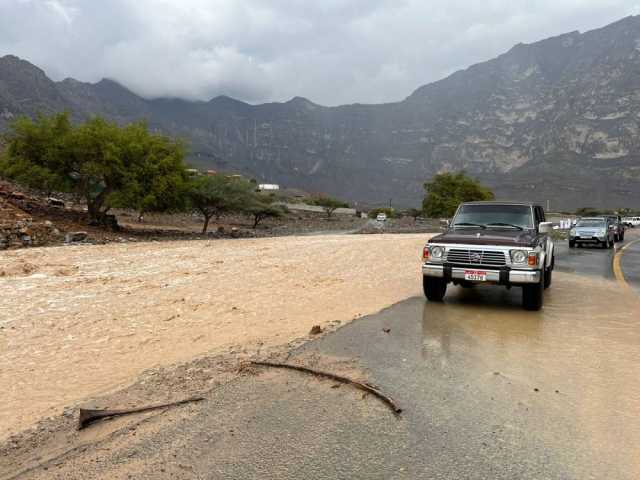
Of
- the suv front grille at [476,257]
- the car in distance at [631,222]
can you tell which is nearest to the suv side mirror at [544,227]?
the suv front grille at [476,257]

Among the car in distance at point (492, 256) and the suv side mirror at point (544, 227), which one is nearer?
the car in distance at point (492, 256)

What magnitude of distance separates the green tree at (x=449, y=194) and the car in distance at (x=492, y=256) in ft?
190

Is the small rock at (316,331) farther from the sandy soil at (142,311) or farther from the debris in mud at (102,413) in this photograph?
the debris in mud at (102,413)

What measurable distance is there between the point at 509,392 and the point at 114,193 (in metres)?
28.9

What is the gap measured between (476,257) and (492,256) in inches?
10.0

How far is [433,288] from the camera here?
28.1ft

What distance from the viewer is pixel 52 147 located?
91.8 ft

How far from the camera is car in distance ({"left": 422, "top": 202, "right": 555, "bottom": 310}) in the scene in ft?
24.5

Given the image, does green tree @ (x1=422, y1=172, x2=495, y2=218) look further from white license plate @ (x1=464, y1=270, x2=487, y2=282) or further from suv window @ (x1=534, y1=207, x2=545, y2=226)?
white license plate @ (x1=464, y1=270, x2=487, y2=282)

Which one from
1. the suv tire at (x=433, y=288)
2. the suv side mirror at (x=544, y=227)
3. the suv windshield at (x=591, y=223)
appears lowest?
the suv tire at (x=433, y=288)

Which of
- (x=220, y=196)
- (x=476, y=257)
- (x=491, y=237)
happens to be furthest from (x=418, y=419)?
(x=220, y=196)

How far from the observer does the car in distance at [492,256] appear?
748cm

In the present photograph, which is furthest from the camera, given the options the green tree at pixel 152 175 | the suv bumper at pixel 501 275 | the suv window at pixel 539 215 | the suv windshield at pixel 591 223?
the green tree at pixel 152 175

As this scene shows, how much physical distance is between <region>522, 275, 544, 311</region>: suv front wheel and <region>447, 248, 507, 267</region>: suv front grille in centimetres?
67
